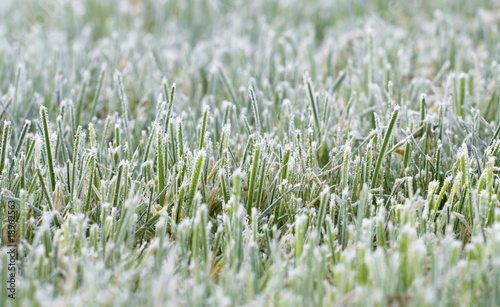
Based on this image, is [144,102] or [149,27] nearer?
[144,102]

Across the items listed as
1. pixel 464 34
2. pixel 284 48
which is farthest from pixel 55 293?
pixel 464 34

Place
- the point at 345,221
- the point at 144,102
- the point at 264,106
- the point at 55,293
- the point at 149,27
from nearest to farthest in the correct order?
the point at 55,293, the point at 345,221, the point at 264,106, the point at 144,102, the point at 149,27

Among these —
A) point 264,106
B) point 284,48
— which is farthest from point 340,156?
point 284,48

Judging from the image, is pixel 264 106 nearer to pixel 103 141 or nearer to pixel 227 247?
pixel 103 141

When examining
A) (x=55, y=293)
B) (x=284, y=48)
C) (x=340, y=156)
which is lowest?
(x=55, y=293)

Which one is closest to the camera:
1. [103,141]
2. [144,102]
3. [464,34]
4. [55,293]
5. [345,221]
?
[55,293]

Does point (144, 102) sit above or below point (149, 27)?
below

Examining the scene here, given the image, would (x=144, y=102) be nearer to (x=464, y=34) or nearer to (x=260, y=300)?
(x=260, y=300)
